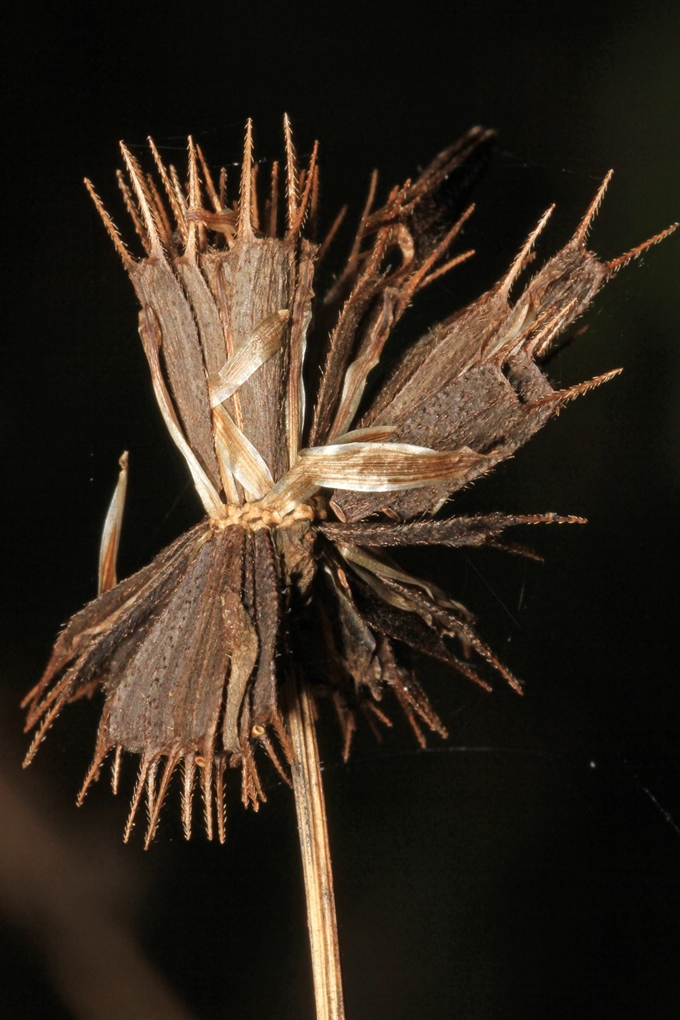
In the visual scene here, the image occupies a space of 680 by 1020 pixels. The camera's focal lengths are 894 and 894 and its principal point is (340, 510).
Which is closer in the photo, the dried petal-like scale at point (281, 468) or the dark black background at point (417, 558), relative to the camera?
the dried petal-like scale at point (281, 468)

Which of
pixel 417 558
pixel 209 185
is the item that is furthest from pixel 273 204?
pixel 417 558

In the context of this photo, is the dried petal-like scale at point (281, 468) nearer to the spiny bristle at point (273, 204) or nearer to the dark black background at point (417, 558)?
the spiny bristle at point (273, 204)

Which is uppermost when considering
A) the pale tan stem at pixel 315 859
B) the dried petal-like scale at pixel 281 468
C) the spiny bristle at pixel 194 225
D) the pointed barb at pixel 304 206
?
the spiny bristle at pixel 194 225

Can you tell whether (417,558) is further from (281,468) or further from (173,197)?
(173,197)

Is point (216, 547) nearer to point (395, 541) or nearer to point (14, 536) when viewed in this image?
point (395, 541)

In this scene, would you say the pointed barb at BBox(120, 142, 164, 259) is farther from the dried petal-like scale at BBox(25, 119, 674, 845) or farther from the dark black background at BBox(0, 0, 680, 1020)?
the dark black background at BBox(0, 0, 680, 1020)

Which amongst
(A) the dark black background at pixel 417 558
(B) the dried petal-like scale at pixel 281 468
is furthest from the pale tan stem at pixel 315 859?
(A) the dark black background at pixel 417 558

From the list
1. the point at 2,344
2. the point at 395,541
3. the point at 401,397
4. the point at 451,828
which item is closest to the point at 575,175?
the point at 401,397
